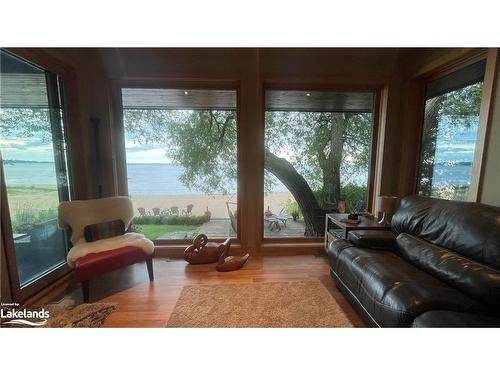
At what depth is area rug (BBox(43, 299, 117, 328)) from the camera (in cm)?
145

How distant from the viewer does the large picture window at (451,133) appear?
1.93 metres

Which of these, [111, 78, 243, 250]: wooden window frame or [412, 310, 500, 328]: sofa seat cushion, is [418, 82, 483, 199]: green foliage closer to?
[412, 310, 500, 328]: sofa seat cushion

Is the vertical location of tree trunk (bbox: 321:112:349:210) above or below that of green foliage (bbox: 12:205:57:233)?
above

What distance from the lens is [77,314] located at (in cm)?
155

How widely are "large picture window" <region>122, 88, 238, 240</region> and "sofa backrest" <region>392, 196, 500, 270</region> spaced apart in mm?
1920

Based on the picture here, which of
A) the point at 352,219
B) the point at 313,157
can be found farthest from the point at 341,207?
the point at 313,157

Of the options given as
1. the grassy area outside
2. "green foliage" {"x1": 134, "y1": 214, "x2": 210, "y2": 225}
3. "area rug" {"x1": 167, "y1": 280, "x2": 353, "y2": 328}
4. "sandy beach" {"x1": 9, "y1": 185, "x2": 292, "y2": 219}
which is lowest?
"area rug" {"x1": 167, "y1": 280, "x2": 353, "y2": 328}

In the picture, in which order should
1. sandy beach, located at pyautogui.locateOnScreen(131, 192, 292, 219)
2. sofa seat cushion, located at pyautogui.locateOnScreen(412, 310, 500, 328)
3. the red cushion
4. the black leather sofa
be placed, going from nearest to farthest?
1. sofa seat cushion, located at pyautogui.locateOnScreen(412, 310, 500, 328)
2. the black leather sofa
3. the red cushion
4. sandy beach, located at pyautogui.locateOnScreen(131, 192, 292, 219)

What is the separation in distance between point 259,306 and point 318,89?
101 inches

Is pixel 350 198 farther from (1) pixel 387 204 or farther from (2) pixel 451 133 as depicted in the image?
(2) pixel 451 133

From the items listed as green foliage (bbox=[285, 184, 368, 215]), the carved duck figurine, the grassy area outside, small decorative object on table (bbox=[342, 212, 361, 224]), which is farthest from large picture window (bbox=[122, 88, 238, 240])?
small decorative object on table (bbox=[342, 212, 361, 224])
